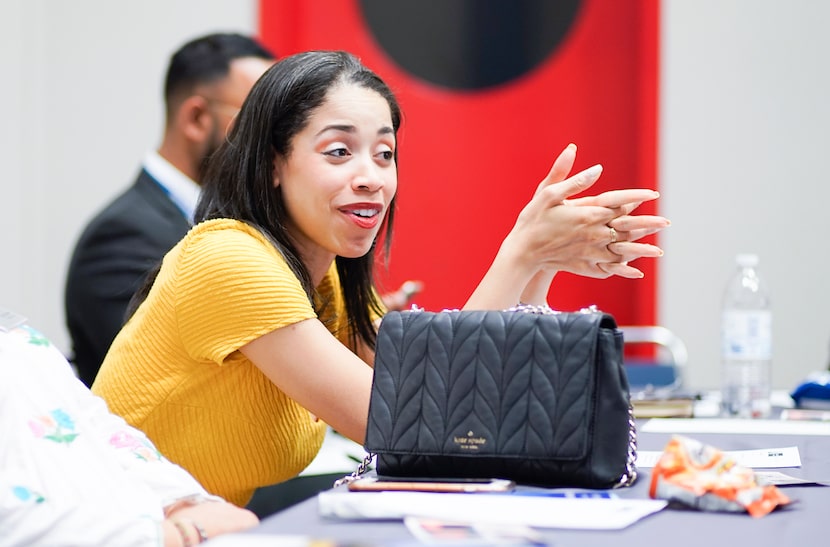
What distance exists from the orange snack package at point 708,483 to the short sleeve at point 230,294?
580 millimetres

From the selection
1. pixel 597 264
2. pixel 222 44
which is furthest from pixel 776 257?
pixel 597 264

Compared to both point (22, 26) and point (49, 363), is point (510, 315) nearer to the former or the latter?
point (49, 363)

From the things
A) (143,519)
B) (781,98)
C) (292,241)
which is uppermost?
(781,98)

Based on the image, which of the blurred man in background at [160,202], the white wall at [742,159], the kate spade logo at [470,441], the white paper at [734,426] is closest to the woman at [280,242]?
the white paper at [734,426]

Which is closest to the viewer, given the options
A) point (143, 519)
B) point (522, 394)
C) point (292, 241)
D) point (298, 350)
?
point (143, 519)

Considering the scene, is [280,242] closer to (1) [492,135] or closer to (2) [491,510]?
(2) [491,510]

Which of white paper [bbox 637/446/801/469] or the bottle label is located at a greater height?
the bottle label

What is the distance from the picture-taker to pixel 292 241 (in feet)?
5.35

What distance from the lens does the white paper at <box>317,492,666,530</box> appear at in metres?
0.94

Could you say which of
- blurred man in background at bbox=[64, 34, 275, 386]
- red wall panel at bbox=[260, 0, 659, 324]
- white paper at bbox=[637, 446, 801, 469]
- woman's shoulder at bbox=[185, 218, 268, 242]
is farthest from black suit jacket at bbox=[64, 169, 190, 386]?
white paper at bbox=[637, 446, 801, 469]

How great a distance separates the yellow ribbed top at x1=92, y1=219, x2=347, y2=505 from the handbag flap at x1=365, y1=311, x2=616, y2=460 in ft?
1.00

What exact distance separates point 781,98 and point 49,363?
3159mm

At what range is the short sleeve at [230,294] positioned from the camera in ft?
4.76

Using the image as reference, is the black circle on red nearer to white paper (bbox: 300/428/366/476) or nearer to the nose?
white paper (bbox: 300/428/366/476)
